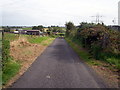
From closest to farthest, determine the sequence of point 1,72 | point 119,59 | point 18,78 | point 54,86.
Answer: point 54,86 < point 18,78 < point 1,72 < point 119,59

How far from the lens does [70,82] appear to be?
780 centimetres

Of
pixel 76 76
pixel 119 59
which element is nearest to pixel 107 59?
pixel 119 59

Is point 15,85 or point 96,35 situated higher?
point 96,35

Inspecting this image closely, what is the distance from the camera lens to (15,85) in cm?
727

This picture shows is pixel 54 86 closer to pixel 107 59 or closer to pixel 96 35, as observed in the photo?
pixel 107 59

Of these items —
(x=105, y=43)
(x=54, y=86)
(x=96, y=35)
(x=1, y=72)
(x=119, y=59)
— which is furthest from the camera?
(x=96, y=35)

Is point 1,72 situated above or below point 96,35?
below

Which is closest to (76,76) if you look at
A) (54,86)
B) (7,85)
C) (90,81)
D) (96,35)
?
(90,81)

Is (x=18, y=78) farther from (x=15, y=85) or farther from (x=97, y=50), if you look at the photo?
(x=97, y=50)

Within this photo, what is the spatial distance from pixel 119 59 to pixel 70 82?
6.94 m

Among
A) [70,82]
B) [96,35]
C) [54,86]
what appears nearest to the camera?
[54,86]

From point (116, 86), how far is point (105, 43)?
27.4 feet

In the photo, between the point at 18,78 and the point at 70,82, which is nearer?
the point at 70,82

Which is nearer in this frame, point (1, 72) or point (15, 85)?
point (15, 85)
